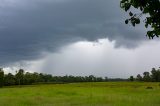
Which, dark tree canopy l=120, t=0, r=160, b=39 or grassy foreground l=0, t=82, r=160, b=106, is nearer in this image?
dark tree canopy l=120, t=0, r=160, b=39

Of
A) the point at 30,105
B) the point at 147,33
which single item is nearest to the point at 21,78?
the point at 30,105

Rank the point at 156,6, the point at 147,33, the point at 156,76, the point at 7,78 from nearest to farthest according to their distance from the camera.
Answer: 1. the point at 156,6
2. the point at 147,33
3. the point at 7,78
4. the point at 156,76

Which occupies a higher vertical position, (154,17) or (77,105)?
(154,17)

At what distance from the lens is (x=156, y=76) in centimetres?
19812

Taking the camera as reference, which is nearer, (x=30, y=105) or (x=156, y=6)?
(x=156, y=6)

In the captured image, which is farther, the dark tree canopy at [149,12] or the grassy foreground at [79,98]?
the grassy foreground at [79,98]

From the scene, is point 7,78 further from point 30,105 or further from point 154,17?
point 154,17

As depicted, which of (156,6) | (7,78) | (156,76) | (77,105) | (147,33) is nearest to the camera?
(156,6)

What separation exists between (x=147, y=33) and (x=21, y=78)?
175247mm

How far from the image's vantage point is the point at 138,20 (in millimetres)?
14414

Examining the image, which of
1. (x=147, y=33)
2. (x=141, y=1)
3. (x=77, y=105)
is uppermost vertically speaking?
(x=141, y=1)

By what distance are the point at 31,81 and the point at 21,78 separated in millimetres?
4910

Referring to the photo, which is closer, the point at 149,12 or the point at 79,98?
the point at 149,12

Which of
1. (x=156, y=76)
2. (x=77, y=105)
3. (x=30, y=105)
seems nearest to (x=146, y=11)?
(x=77, y=105)
